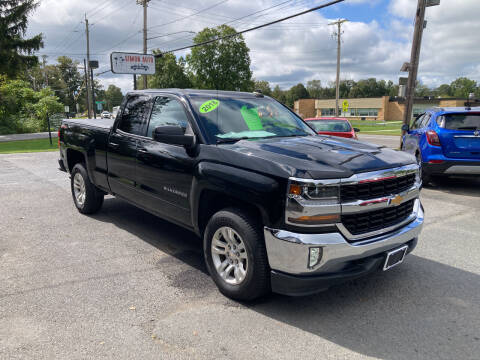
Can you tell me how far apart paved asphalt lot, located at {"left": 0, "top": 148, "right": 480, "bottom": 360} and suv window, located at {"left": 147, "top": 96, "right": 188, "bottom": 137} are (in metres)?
1.55

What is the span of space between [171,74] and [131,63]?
30.3 m

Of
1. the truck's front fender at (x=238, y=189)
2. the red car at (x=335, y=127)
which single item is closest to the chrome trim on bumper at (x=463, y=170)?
the red car at (x=335, y=127)

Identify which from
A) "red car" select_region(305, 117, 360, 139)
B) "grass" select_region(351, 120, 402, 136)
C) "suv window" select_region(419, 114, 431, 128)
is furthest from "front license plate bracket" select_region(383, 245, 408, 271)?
"grass" select_region(351, 120, 402, 136)

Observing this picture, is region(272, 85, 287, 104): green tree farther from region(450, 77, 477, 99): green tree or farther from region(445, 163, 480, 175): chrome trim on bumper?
region(445, 163, 480, 175): chrome trim on bumper

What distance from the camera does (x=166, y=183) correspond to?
415cm

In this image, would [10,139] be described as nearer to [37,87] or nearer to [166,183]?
[166,183]

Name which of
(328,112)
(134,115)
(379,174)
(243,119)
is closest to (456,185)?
(243,119)

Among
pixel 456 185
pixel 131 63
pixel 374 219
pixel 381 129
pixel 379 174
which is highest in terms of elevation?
pixel 131 63

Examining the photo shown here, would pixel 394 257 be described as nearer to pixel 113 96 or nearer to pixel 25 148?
pixel 25 148

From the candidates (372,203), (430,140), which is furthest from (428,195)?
(372,203)

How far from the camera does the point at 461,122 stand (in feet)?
25.8

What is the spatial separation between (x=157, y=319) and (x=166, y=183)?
1.49 meters

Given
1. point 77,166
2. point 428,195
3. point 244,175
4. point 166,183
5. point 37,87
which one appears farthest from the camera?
point 37,87

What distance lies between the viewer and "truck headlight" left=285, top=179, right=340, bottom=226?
113 inches
